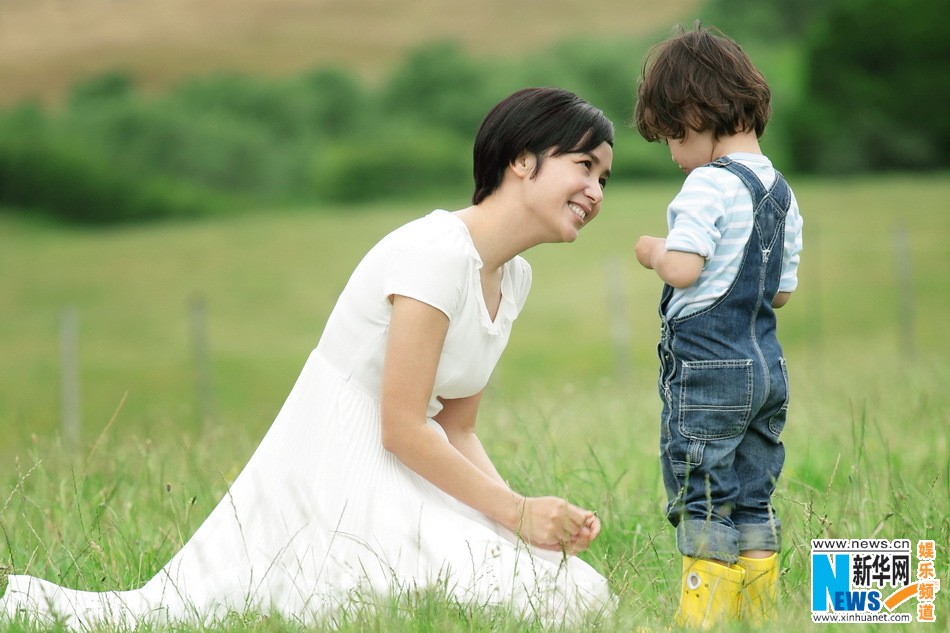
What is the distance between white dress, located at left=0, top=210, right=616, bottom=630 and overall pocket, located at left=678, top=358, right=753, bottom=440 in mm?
507

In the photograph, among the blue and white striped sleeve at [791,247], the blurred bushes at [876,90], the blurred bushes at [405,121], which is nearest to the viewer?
the blue and white striped sleeve at [791,247]

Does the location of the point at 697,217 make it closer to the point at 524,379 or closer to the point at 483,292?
the point at 483,292

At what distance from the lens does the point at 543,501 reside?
2748mm

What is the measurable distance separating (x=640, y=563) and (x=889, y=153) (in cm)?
4167

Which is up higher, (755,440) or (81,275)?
(81,275)

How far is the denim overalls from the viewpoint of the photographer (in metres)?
2.73

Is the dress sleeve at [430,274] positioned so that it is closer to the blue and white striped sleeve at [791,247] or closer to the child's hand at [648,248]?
the child's hand at [648,248]

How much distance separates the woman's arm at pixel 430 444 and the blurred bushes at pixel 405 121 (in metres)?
35.1

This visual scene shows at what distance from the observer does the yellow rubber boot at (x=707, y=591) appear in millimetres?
2719

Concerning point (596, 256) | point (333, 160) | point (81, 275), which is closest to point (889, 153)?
point (596, 256)

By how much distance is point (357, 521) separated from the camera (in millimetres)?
2854

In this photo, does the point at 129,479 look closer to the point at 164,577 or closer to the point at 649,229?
the point at 164,577

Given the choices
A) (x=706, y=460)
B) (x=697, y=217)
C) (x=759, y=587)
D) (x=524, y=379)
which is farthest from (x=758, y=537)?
(x=524, y=379)

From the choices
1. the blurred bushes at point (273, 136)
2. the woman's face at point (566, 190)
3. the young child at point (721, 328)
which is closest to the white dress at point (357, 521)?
the woman's face at point (566, 190)
